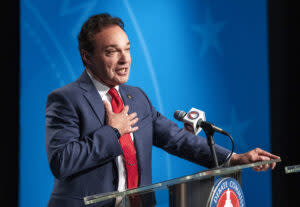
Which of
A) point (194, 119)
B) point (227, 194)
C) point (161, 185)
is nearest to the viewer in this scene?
point (161, 185)

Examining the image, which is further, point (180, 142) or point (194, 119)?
point (180, 142)

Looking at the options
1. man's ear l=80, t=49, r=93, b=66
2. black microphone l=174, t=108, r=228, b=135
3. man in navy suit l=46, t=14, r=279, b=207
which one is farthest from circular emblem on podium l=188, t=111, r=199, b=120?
man's ear l=80, t=49, r=93, b=66

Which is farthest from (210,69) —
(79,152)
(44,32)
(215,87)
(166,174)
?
(79,152)

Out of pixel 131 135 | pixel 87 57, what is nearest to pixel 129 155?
pixel 131 135

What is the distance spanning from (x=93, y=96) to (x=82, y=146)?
26 centimetres

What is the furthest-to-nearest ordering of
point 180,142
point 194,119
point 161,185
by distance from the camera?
point 180,142
point 194,119
point 161,185

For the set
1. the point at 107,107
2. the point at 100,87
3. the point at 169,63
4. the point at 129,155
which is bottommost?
the point at 129,155

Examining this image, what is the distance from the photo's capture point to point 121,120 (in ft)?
5.85

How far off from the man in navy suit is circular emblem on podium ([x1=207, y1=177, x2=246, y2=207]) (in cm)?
27

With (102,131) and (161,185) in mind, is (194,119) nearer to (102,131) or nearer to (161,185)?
(102,131)

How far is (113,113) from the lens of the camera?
1.81 meters

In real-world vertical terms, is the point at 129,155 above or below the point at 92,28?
below
